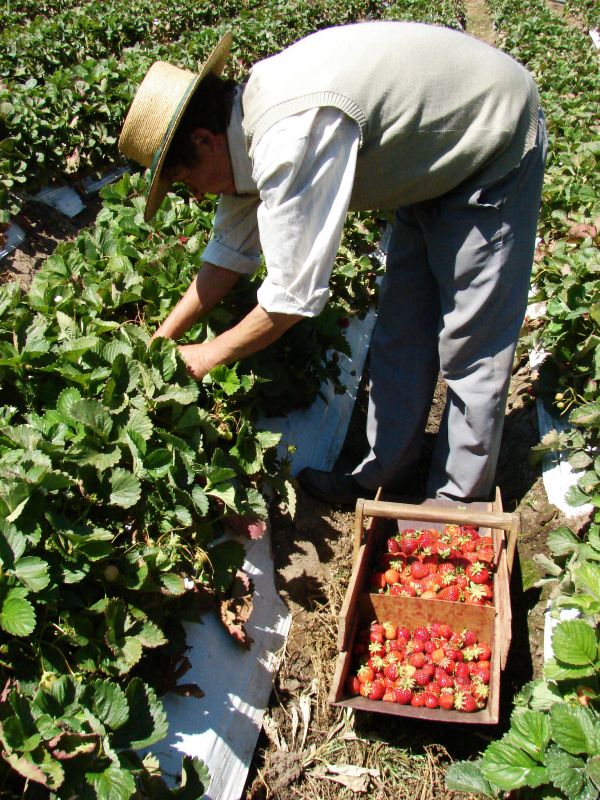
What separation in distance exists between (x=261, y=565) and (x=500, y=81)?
2.03 meters

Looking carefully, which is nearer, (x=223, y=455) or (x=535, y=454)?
(x=223, y=455)

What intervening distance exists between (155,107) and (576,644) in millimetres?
2071

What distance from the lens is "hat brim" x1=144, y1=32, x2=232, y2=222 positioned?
230cm

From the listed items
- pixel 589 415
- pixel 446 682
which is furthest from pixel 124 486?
pixel 589 415

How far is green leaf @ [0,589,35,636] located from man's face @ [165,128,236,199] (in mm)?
1372

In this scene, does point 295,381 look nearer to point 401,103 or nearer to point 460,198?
point 460,198

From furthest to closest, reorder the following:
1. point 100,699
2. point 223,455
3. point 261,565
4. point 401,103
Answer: point 261,565
point 223,455
point 401,103
point 100,699

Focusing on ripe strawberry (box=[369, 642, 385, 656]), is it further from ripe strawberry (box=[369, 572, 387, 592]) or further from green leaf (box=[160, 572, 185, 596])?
green leaf (box=[160, 572, 185, 596])

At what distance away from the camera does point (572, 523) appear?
336cm

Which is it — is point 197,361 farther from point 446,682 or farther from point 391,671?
point 446,682

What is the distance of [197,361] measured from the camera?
2.84 meters

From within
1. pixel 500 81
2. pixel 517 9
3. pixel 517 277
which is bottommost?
pixel 517 9

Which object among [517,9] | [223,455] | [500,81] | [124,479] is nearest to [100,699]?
[124,479]

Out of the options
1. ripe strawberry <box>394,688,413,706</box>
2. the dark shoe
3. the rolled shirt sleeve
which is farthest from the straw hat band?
ripe strawberry <box>394,688,413,706</box>
